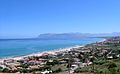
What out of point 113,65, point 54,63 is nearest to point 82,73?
point 113,65

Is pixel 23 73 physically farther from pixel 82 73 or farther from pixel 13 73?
pixel 82 73

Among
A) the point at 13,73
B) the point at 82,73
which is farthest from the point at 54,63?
the point at 82,73

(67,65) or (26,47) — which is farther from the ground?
(26,47)

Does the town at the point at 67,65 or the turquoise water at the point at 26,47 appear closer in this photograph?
the town at the point at 67,65

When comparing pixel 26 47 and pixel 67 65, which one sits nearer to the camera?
pixel 67 65

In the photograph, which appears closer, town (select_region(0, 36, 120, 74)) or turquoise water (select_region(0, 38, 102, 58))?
town (select_region(0, 36, 120, 74))

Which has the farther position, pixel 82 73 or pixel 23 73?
pixel 23 73

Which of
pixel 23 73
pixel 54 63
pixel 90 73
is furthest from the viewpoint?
pixel 54 63

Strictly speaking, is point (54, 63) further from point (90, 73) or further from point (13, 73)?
point (90, 73)

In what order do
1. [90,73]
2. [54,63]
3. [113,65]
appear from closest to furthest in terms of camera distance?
[90,73]
[113,65]
[54,63]
